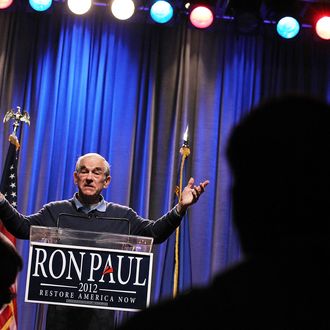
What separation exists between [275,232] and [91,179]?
339 centimetres

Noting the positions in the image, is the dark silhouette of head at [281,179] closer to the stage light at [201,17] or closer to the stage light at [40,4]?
the stage light at [201,17]

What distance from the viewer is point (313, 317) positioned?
27.1 inches

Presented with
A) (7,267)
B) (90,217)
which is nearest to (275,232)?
(7,267)

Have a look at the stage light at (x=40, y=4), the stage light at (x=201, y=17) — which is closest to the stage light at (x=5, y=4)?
the stage light at (x=40, y=4)

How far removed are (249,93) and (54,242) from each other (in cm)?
366

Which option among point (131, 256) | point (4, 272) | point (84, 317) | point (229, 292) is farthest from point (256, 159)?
point (84, 317)

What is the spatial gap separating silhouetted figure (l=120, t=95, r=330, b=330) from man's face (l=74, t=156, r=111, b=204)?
327cm

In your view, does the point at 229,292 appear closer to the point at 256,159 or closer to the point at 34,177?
the point at 256,159

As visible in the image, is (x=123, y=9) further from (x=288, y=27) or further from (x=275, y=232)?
(x=275, y=232)

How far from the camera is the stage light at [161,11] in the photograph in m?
6.16

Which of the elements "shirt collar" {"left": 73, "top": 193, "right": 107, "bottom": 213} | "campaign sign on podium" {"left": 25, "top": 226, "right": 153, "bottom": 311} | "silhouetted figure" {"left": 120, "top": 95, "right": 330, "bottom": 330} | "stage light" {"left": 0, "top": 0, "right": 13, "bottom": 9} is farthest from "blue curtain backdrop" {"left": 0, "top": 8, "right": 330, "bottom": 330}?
"silhouetted figure" {"left": 120, "top": 95, "right": 330, "bottom": 330}

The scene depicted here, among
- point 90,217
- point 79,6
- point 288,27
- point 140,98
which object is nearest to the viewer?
point 90,217

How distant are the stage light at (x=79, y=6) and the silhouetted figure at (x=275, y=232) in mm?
5417

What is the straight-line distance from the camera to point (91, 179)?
4121 mm
